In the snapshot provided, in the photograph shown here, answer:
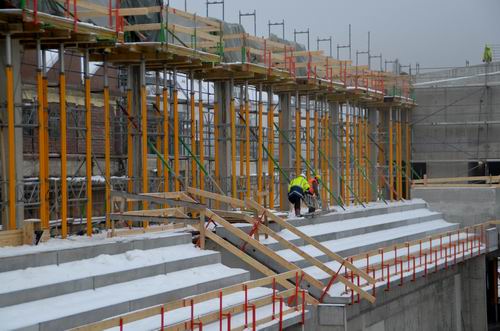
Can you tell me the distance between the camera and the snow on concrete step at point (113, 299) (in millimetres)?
11961

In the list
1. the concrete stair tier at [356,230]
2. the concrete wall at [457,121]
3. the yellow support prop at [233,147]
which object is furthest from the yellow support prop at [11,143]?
the concrete wall at [457,121]

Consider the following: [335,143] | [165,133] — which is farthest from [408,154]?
[165,133]

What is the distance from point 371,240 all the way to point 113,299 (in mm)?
12914

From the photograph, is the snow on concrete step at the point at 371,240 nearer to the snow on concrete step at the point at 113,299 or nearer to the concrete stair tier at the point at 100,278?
the concrete stair tier at the point at 100,278

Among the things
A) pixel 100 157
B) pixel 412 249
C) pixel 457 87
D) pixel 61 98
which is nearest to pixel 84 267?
pixel 61 98

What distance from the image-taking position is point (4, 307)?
40.5 ft

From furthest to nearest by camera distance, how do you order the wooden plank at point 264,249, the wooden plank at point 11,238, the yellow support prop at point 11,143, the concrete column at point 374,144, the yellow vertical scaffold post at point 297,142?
the concrete column at point 374,144 → the yellow vertical scaffold post at point 297,142 → the wooden plank at point 264,249 → the yellow support prop at point 11,143 → the wooden plank at point 11,238

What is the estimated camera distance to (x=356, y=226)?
26078 millimetres

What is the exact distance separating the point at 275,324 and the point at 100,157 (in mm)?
12081

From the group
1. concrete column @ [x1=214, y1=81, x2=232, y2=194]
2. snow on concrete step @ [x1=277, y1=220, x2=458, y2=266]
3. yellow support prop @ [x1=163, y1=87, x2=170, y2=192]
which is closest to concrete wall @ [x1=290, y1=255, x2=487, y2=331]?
snow on concrete step @ [x1=277, y1=220, x2=458, y2=266]

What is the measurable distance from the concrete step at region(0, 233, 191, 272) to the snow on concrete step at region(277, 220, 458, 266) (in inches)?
145

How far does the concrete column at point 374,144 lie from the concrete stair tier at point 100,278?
19748mm

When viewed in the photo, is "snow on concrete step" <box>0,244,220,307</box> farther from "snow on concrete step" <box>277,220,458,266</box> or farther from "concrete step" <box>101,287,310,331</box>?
"snow on concrete step" <box>277,220,458,266</box>

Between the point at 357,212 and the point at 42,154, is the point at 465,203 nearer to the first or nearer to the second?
the point at 357,212
